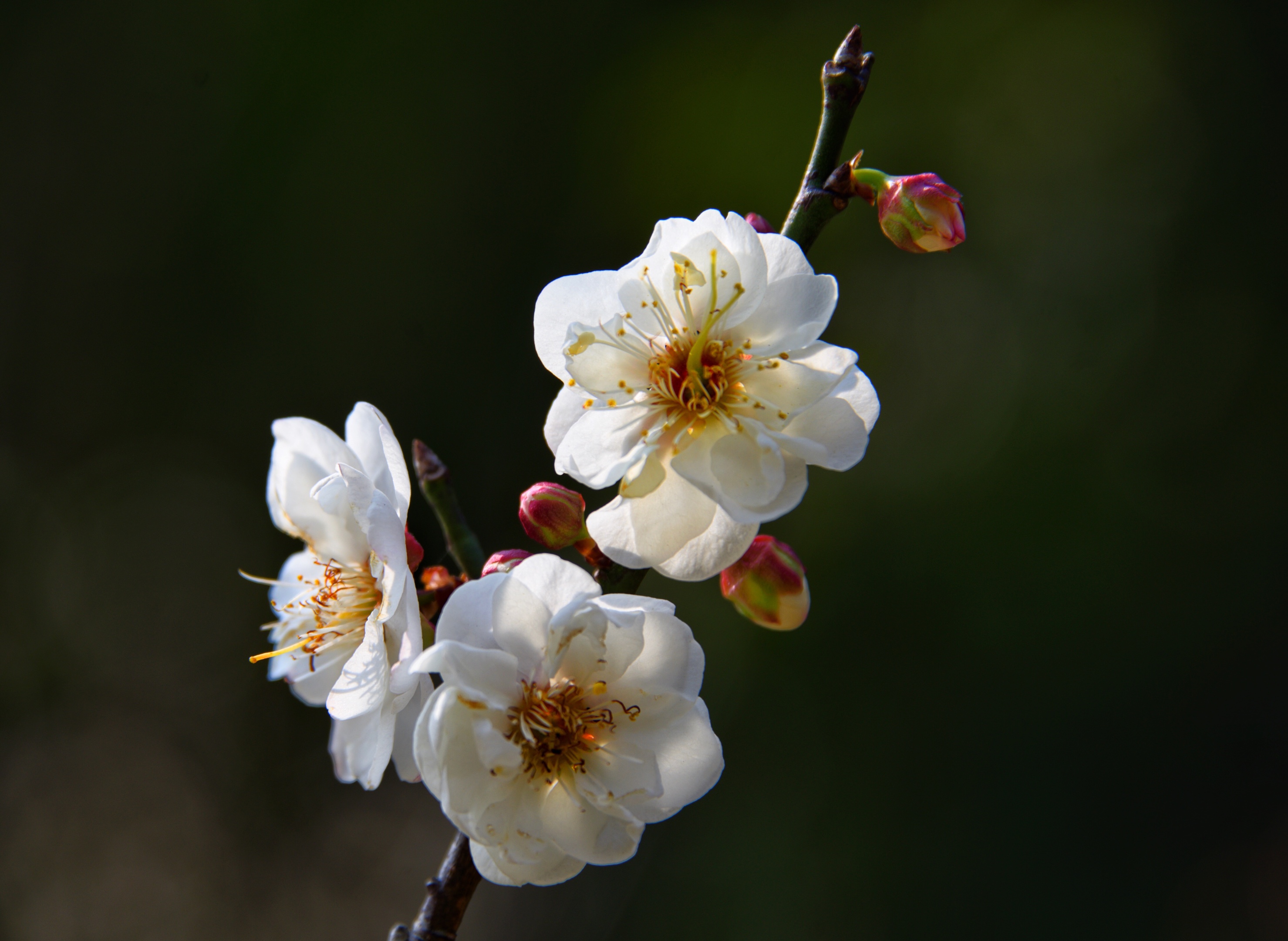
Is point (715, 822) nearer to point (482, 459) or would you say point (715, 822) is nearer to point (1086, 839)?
point (1086, 839)

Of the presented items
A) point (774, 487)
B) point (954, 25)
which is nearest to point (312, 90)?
point (954, 25)

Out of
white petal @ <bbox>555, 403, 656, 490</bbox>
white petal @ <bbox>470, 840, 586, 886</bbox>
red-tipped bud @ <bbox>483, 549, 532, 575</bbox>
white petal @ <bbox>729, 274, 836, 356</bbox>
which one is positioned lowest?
white petal @ <bbox>470, 840, 586, 886</bbox>

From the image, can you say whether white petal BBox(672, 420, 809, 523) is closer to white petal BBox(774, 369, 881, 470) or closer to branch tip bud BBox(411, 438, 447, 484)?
white petal BBox(774, 369, 881, 470)

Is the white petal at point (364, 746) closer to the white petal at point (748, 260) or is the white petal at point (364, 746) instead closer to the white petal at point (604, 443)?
the white petal at point (604, 443)

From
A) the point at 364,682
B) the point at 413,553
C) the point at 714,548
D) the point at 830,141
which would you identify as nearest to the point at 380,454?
the point at 413,553

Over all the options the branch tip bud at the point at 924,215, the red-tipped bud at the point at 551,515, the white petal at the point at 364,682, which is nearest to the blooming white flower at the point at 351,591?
the white petal at the point at 364,682

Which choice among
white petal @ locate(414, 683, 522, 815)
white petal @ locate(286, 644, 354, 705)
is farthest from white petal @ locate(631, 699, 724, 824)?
white petal @ locate(286, 644, 354, 705)
